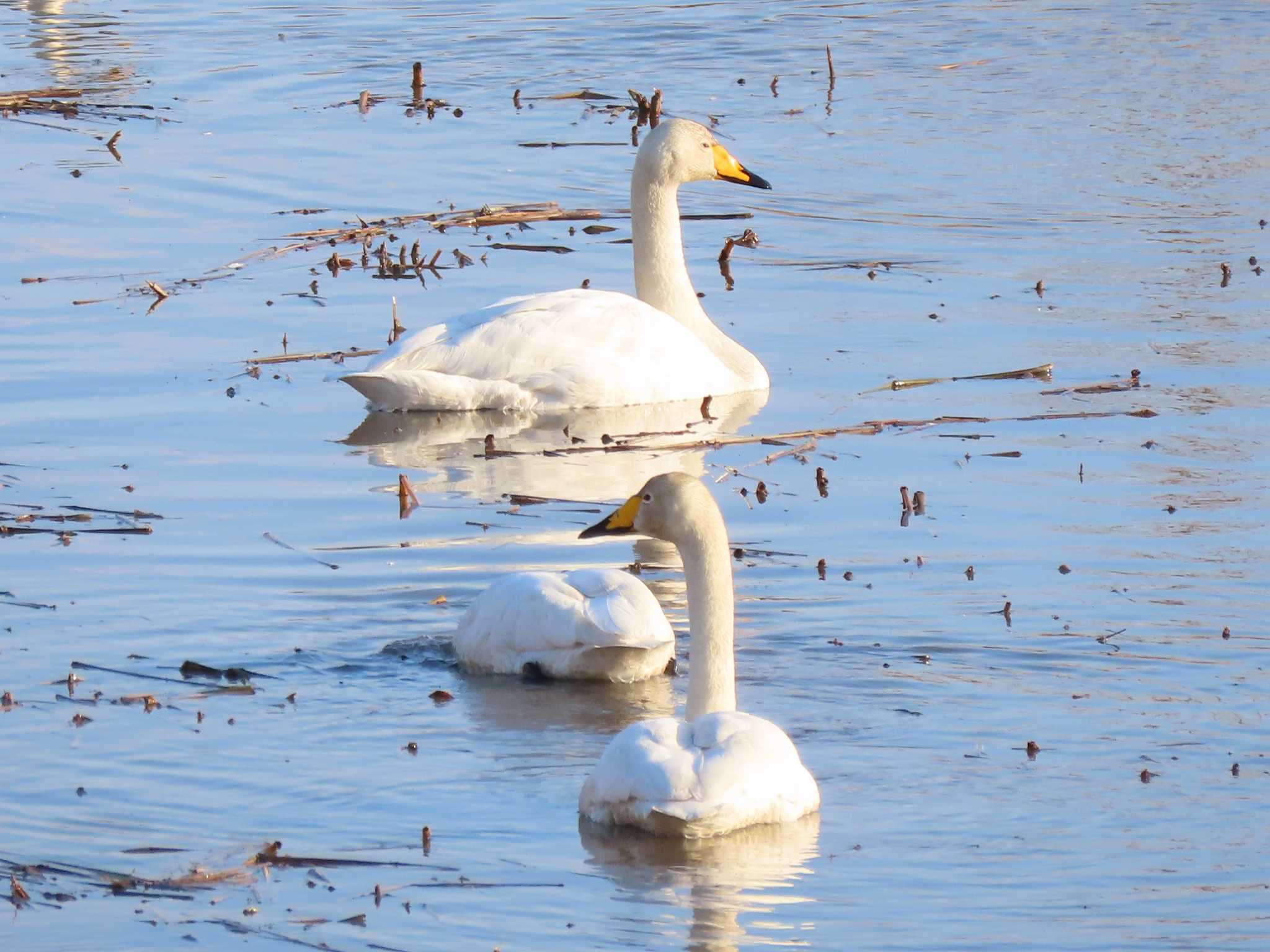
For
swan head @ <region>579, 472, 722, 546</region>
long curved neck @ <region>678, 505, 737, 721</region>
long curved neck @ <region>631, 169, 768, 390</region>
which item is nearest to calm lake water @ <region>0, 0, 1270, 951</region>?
long curved neck @ <region>678, 505, 737, 721</region>

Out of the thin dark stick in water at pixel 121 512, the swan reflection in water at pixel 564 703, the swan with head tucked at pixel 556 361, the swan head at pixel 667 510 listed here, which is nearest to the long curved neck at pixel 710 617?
the swan head at pixel 667 510

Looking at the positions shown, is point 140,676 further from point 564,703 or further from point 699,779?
point 699,779

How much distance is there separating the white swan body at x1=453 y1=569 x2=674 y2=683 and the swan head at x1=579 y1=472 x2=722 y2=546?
44 cm

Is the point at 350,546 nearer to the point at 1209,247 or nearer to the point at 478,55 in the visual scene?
the point at 1209,247

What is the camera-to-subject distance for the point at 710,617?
657 centimetres

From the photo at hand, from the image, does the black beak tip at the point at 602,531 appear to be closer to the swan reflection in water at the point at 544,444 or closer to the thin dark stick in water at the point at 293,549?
the thin dark stick in water at the point at 293,549

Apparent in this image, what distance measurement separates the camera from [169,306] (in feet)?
→ 41.7

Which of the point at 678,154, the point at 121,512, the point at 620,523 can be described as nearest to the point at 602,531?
the point at 620,523

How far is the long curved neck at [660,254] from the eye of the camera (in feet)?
39.5

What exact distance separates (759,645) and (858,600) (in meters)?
0.56

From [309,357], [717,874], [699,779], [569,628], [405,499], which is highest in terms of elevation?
[309,357]

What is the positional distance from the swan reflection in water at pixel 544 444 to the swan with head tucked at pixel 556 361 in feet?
0.26

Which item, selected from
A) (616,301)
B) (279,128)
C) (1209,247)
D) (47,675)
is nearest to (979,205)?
(1209,247)

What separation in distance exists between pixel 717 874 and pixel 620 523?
1318 millimetres
